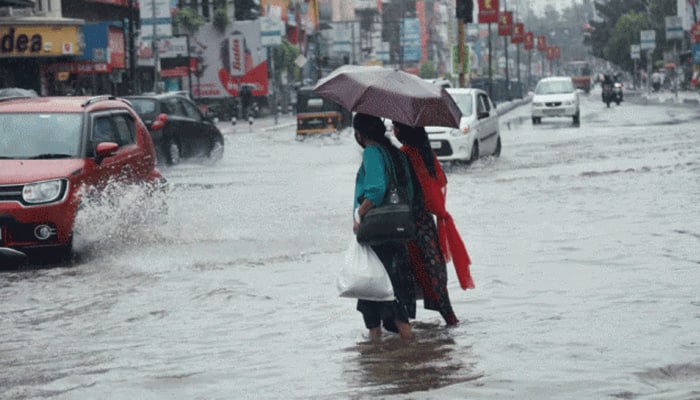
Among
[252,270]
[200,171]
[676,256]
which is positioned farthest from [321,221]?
[200,171]

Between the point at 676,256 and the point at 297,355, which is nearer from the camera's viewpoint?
the point at 297,355

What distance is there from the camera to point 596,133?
128ft

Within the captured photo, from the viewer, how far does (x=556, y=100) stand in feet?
159

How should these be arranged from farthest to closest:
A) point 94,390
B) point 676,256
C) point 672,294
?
point 676,256, point 672,294, point 94,390

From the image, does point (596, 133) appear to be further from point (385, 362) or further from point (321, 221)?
point (385, 362)

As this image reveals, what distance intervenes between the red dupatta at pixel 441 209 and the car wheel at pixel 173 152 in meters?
20.7

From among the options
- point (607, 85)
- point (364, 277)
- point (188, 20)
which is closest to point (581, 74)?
point (607, 85)

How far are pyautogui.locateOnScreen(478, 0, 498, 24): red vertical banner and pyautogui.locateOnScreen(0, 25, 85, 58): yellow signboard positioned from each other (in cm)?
1558

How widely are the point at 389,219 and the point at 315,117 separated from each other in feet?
127

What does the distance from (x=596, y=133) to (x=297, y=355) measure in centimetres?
3150

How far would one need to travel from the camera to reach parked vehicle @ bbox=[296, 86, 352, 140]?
46750 millimetres

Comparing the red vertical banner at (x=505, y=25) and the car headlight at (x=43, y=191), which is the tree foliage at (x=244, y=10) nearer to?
the red vertical banner at (x=505, y=25)

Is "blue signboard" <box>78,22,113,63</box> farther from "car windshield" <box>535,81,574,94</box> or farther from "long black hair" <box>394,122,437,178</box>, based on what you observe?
"long black hair" <box>394,122,437,178</box>

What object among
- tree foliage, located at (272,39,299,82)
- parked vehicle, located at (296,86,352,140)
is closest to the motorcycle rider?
tree foliage, located at (272,39,299,82)
